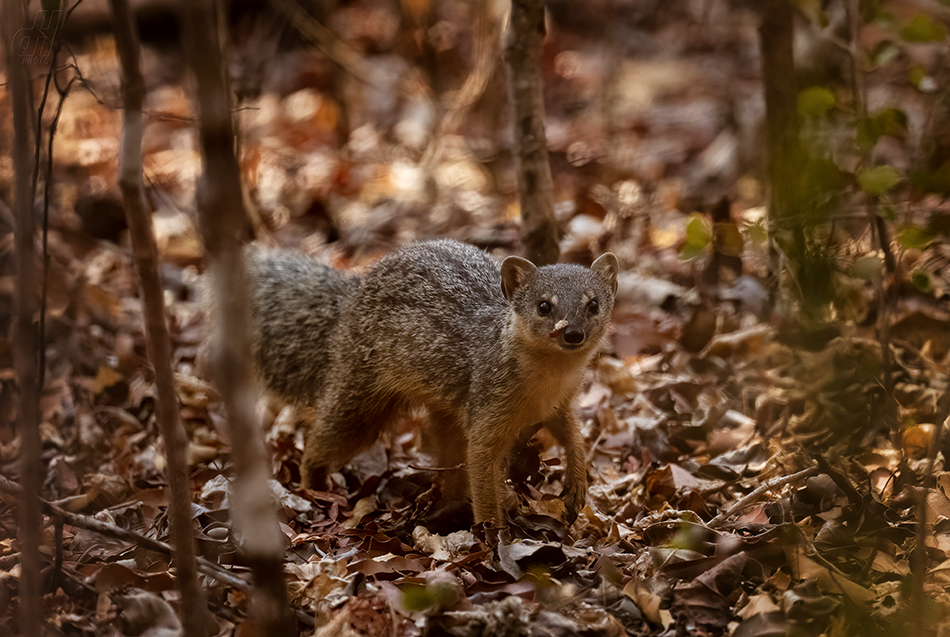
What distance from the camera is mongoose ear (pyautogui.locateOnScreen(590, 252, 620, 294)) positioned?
4.89 meters

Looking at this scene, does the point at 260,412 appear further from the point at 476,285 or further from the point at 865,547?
the point at 865,547

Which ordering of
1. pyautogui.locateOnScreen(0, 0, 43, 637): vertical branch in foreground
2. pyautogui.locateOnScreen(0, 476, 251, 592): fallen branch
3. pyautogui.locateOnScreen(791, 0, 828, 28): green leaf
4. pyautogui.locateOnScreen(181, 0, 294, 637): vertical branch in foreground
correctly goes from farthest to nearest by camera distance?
pyautogui.locateOnScreen(791, 0, 828, 28): green leaf < pyautogui.locateOnScreen(0, 476, 251, 592): fallen branch < pyautogui.locateOnScreen(0, 0, 43, 637): vertical branch in foreground < pyautogui.locateOnScreen(181, 0, 294, 637): vertical branch in foreground

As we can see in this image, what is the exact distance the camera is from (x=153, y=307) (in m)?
2.70

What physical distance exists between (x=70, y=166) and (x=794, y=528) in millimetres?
9227

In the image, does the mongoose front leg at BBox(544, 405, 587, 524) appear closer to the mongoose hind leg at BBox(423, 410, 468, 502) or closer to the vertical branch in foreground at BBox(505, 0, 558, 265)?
the mongoose hind leg at BBox(423, 410, 468, 502)

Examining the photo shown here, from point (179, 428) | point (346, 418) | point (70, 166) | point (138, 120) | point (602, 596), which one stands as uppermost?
point (70, 166)

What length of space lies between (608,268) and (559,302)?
573 mm

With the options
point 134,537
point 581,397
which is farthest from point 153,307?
point 581,397

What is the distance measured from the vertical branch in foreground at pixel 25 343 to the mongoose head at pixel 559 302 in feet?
8.16

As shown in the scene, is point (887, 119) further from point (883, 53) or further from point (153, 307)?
point (153, 307)

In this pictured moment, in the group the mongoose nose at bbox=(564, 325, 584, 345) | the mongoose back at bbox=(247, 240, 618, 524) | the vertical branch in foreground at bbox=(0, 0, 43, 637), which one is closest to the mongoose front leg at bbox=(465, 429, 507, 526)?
the mongoose back at bbox=(247, 240, 618, 524)

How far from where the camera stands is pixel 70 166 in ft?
32.9

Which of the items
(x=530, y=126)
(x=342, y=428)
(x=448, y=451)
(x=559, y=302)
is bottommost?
(x=448, y=451)

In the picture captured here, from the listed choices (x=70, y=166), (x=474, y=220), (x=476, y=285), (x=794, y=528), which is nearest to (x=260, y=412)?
(x=476, y=285)
